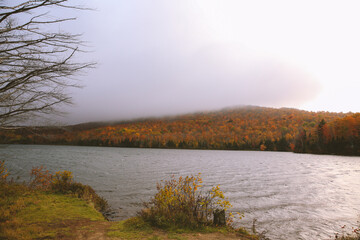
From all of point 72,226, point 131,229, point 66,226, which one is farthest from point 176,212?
point 66,226

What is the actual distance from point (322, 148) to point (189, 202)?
4298 inches

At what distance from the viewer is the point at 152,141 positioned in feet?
496

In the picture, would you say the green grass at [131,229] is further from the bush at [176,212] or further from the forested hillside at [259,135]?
the forested hillside at [259,135]

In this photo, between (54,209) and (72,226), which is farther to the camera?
(54,209)

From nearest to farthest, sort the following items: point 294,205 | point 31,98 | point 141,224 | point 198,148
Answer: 1. point 31,98
2. point 141,224
3. point 294,205
4. point 198,148

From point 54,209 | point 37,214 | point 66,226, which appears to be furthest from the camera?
point 54,209

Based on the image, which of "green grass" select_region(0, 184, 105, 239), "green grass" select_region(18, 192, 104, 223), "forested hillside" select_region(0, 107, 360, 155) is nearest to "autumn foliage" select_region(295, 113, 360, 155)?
"forested hillside" select_region(0, 107, 360, 155)

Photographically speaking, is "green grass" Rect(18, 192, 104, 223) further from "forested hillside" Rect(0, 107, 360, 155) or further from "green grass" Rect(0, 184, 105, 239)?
"forested hillside" Rect(0, 107, 360, 155)

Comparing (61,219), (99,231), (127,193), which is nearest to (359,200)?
(127,193)

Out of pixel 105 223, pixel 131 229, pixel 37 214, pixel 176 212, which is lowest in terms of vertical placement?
pixel 105 223

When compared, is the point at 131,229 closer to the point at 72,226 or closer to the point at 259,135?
the point at 72,226

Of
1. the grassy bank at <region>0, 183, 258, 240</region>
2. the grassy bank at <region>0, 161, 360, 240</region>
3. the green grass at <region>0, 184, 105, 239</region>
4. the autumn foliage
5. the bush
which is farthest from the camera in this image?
the autumn foliage

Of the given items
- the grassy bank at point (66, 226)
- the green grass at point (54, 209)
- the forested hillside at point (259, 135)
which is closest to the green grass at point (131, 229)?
the grassy bank at point (66, 226)

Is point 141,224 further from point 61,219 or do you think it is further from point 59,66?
point 59,66
